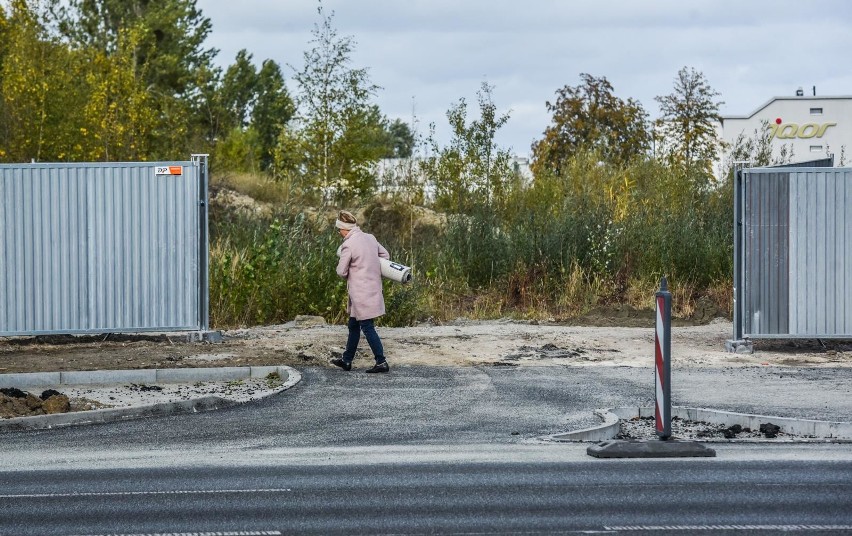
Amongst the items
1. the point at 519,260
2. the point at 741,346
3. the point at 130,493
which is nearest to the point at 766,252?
the point at 741,346

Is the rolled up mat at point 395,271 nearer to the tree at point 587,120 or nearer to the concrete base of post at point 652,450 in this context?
the concrete base of post at point 652,450

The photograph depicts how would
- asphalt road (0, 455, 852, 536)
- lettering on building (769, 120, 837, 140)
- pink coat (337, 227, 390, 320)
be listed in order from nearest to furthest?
asphalt road (0, 455, 852, 536) → pink coat (337, 227, 390, 320) → lettering on building (769, 120, 837, 140)

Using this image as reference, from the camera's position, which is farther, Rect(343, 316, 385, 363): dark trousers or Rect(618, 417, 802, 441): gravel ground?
Rect(343, 316, 385, 363): dark trousers

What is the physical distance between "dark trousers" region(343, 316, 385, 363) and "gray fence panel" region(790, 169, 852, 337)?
5.75 metres

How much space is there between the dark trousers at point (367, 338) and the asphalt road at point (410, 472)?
1.28m

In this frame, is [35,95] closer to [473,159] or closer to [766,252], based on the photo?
[473,159]

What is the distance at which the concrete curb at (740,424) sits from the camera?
10.1 meters

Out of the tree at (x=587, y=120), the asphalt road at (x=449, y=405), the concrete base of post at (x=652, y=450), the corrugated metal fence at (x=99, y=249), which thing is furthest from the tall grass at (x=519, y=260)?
the tree at (x=587, y=120)

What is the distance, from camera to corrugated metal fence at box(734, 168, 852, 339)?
1617 centimetres

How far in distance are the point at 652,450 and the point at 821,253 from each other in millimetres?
7934

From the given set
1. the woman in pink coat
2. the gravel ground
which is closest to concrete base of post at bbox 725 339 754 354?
the woman in pink coat

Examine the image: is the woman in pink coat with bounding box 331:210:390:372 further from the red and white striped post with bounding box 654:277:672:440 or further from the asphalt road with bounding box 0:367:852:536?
the red and white striped post with bounding box 654:277:672:440

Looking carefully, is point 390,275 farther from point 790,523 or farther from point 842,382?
point 790,523

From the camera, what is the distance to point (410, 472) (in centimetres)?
→ 852
